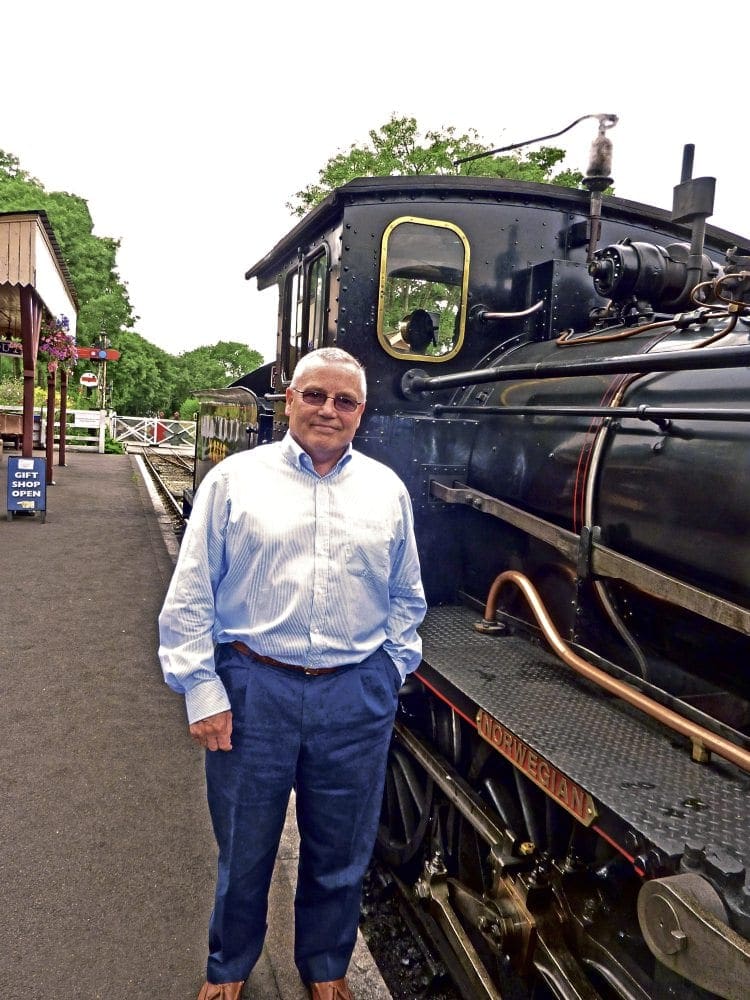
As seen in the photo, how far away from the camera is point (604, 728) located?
236cm

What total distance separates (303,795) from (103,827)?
5.15ft

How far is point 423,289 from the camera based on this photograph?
152 inches

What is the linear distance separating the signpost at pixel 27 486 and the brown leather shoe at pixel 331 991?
31.3 feet

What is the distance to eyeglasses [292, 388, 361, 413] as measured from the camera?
2.14 meters

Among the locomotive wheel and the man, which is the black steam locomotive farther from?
the man

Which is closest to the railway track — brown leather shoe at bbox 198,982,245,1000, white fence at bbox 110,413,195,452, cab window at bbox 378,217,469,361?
white fence at bbox 110,413,195,452

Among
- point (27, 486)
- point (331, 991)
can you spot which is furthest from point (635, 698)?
point (27, 486)

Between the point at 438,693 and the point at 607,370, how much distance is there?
4.38 ft

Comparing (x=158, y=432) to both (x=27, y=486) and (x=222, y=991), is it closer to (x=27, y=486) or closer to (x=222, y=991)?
(x=27, y=486)

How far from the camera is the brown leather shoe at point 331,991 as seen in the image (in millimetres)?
2365

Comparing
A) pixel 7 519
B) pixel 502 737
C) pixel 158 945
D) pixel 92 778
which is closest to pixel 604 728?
pixel 502 737

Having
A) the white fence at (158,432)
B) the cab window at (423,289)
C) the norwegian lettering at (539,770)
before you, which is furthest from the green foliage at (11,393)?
the norwegian lettering at (539,770)

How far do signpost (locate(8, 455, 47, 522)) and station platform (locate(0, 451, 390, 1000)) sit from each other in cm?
415

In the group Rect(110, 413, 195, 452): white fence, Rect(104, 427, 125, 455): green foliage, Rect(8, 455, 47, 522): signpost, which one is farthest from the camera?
Rect(110, 413, 195, 452): white fence
